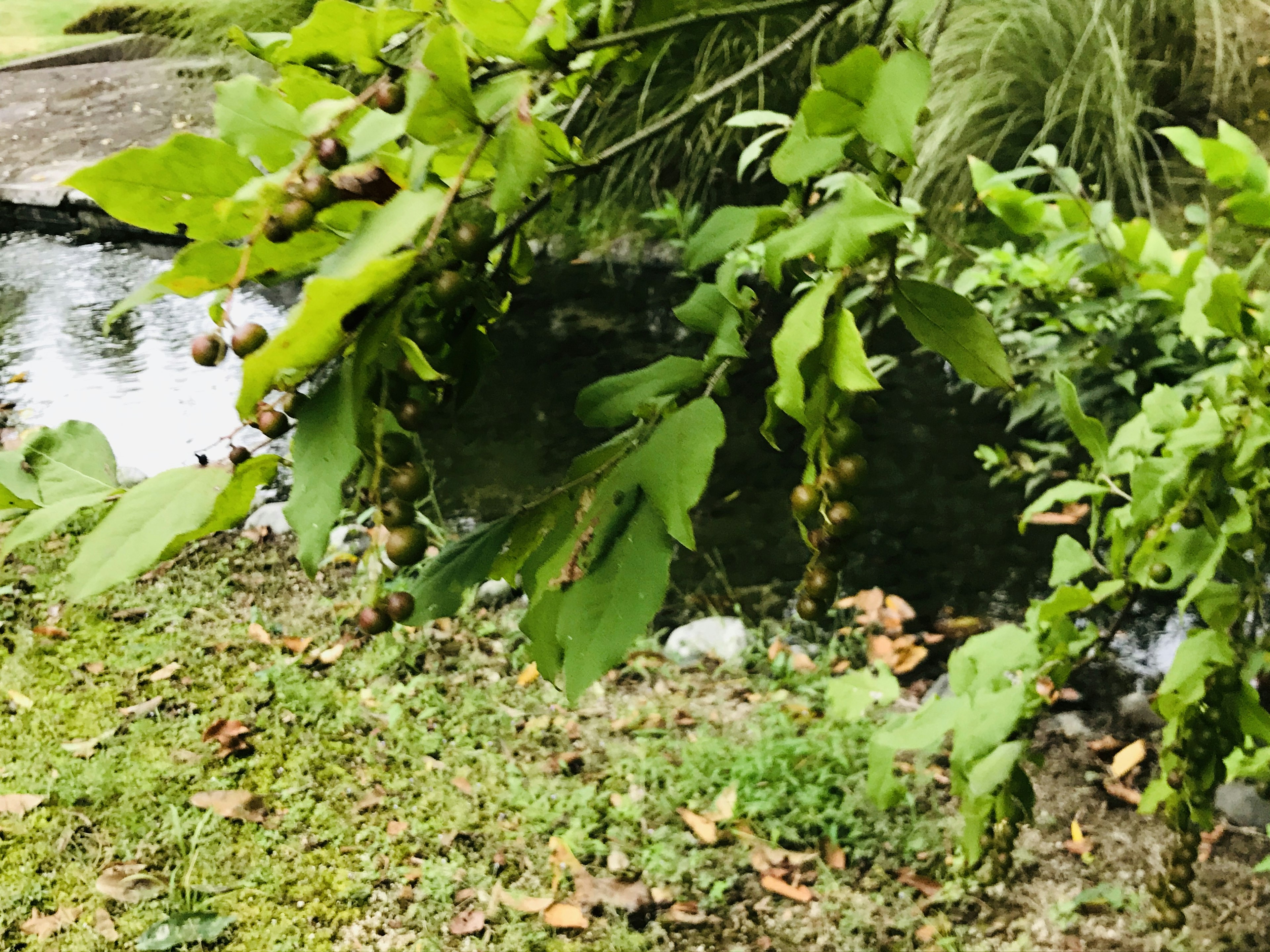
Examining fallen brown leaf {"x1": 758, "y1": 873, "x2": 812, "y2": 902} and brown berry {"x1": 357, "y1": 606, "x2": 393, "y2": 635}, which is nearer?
brown berry {"x1": 357, "y1": 606, "x2": 393, "y2": 635}

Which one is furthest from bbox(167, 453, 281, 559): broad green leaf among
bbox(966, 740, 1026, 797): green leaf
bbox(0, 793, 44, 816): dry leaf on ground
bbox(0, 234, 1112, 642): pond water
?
bbox(0, 234, 1112, 642): pond water

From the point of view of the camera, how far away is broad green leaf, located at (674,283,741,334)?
417 mm

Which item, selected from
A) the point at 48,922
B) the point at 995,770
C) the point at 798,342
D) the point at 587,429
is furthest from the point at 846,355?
the point at 587,429

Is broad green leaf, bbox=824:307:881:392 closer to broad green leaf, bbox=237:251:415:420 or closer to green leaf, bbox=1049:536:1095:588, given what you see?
broad green leaf, bbox=237:251:415:420

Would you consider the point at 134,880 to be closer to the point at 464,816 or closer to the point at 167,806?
the point at 167,806

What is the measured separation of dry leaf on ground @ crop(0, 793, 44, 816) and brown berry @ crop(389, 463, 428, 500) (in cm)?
129

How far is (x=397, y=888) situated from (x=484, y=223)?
43.0 inches

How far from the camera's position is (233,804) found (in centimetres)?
126

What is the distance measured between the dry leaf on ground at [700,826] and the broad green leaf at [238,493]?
109cm

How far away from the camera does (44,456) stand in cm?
33

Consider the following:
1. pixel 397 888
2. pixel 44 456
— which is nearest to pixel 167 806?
pixel 397 888

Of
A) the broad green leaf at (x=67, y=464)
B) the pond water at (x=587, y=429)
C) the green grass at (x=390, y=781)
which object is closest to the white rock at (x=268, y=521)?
the green grass at (x=390, y=781)

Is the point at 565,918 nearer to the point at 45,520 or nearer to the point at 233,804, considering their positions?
the point at 233,804

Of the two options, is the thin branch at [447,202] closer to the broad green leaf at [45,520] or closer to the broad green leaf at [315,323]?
the broad green leaf at [315,323]
